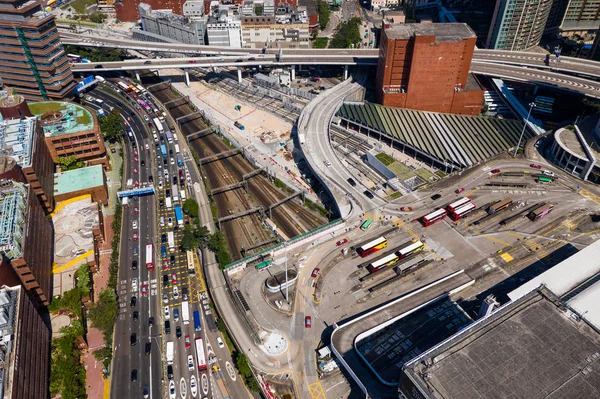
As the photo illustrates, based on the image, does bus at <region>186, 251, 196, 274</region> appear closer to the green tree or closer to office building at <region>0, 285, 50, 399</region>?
office building at <region>0, 285, 50, 399</region>

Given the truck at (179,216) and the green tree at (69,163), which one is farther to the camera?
the green tree at (69,163)

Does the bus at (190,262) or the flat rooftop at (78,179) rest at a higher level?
the flat rooftop at (78,179)

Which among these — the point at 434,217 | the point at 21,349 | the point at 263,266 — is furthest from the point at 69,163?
the point at 434,217

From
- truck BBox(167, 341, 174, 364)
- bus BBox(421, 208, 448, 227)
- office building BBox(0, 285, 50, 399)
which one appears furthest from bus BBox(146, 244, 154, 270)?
bus BBox(421, 208, 448, 227)

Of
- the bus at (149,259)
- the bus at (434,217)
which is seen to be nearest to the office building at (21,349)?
the bus at (149,259)

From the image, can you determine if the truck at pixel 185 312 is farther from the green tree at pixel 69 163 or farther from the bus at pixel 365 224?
the green tree at pixel 69 163

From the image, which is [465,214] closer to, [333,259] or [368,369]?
[333,259]

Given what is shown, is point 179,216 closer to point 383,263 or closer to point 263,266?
point 263,266
